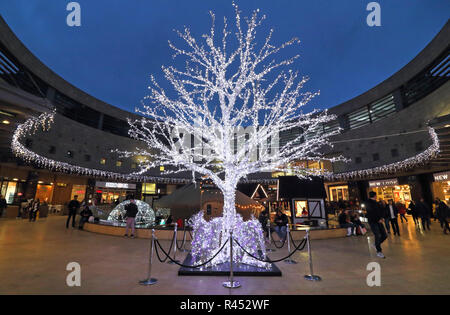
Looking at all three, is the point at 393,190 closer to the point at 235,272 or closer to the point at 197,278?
the point at 235,272

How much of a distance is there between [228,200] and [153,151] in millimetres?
29287

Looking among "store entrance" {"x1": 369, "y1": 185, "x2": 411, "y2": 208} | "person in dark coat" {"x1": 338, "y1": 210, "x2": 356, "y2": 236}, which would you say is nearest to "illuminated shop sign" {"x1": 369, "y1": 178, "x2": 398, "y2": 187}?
"store entrance" {"x1": 369, "y1": 185, "x2": 411, "y2": 208}

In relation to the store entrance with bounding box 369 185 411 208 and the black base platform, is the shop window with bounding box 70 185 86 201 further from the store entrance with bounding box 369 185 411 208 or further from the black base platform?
the store entrance with bounding box 369 185 411 208

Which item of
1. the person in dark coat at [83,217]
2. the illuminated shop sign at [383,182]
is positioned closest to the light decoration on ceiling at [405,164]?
the illuminated shop sign at [383,182]

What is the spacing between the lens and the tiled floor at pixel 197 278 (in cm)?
378

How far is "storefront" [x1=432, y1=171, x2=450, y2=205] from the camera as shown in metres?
15.9

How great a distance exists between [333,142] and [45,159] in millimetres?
26941

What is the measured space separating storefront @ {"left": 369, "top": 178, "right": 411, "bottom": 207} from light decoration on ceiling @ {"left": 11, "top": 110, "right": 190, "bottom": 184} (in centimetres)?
2343

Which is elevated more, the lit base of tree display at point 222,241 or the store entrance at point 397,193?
the store entrance at point 397,193

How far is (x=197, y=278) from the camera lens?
4469mm

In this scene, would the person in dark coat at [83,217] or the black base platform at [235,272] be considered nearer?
the black base platform at [235,272]

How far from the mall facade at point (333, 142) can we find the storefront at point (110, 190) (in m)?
0.12

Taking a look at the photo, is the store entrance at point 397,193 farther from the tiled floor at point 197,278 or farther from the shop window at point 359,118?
the tiled floor at point 197,278
